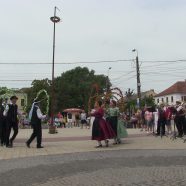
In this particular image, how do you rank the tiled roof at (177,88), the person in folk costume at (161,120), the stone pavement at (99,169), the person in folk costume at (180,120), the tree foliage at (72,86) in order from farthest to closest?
1. the tiled roof at (177,88)
2. the tree foliage at (72,86)
3. the person in folk costume at (161,120)
4. the person in folk costume at (180,120)
5. the stone pavement at (99,169)

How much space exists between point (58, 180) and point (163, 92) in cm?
11535

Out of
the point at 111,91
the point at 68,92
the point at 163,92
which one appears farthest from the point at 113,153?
the point at 163,92

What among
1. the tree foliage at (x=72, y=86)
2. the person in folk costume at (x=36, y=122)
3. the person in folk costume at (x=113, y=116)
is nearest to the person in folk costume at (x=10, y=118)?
the person in folk costume at (x=36, y=122)

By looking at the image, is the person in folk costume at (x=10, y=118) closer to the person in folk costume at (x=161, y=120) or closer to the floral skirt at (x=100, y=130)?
the floral skirt at (x=100, y=130)

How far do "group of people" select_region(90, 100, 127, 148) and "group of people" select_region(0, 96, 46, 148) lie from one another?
181 cm

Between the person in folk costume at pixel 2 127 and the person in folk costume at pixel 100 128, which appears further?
the person in folk costume at pixel 2 127

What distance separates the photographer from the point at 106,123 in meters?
15.6

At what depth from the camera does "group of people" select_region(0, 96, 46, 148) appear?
15.2m

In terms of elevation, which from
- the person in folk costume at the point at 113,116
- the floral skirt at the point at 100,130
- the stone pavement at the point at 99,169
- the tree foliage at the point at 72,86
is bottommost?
the stone pavement at the point at 99,169

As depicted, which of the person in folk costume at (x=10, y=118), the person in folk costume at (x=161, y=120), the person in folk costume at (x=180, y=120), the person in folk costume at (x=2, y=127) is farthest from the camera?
the person in folk costume at (x=161, y=120)

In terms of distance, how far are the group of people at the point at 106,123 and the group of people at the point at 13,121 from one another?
1809 millimetres

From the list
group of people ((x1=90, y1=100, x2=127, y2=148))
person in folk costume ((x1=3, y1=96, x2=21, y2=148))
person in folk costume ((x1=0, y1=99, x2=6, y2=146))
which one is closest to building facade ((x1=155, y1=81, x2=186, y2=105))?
group of people ((x1=90, y1=100, x2=127, y2=148))

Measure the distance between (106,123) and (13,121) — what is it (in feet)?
10.5

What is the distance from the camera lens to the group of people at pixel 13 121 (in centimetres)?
1525
